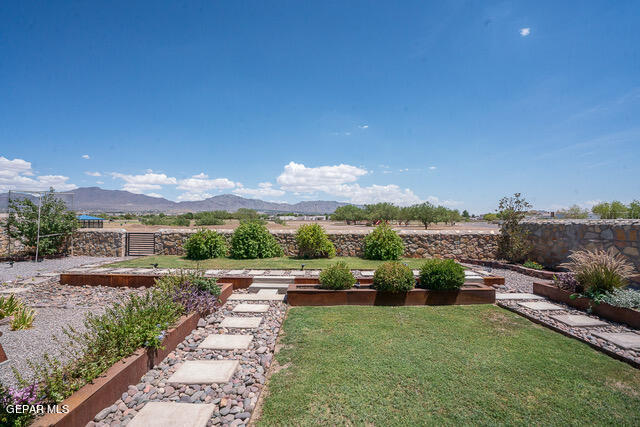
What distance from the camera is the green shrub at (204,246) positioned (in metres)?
10.3

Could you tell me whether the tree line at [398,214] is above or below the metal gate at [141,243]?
above

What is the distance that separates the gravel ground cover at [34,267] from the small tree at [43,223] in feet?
2.69

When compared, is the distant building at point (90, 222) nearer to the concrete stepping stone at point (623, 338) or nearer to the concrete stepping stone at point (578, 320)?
the concrete stepping stone at point (578, 320)

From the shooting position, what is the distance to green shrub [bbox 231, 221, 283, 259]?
1038 cm

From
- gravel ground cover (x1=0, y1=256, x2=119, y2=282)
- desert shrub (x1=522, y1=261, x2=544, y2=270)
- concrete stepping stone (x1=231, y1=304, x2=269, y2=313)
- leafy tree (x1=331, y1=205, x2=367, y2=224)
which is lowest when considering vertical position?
gravel ground cover (x1=0, y1=256, x2=119, y2=282)

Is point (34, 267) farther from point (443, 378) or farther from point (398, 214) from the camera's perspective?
point (398, 214)

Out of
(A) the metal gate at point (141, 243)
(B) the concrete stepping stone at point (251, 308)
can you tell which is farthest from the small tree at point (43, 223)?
(B) the concrete stepping stone at point (251, 308)

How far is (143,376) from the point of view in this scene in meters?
2.87

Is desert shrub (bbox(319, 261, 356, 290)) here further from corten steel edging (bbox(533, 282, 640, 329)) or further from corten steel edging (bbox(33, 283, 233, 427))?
corten steel edging (bbox(533, 282, 640, 329))

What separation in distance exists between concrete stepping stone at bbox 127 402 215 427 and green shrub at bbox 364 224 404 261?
8503mm

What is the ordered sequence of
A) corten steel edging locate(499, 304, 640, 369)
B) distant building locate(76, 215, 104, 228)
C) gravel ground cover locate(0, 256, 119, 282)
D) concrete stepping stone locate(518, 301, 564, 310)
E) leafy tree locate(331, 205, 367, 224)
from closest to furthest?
corten steel edging locate(499, 304, 640, 369), concrete stepping stone locate(518, 301, 564, 310), gravel ground cover locate(0, 256, 119, 282), distant building locate(76, 215, 104, 228), leafy tree locate(331, 205, 367, 224)

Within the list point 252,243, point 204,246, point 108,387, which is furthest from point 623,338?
point 204,246

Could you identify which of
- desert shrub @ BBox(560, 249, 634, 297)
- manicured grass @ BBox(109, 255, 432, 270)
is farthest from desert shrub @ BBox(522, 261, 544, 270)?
desert shrub @ BBox(560, 249, 634, 297)

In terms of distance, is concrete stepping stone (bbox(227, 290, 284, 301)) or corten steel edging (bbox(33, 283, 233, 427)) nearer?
corten steel edging (bbox(33, 283, 233, 427))
